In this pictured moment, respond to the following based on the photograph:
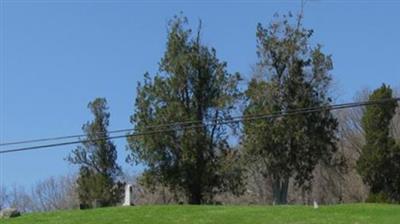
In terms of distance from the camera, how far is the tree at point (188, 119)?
40.5 meters

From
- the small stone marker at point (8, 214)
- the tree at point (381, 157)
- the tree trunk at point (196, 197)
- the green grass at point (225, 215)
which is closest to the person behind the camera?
the green grass at point (225, 215)

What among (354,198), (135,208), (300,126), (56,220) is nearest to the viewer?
(56,220)

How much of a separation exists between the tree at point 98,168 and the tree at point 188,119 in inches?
210

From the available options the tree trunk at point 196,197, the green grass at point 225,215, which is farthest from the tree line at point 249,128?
the green grass at point 225,215

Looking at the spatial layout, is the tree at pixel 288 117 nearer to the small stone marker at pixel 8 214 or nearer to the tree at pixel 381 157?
the tree at pixel 381 157

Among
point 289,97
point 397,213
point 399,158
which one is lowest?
point 397,213

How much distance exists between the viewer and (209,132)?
4150 centimetres

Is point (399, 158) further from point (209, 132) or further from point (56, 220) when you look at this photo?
point (56, 220)

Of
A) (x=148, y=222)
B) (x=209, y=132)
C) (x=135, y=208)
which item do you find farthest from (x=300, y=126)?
(x=148, y=222)

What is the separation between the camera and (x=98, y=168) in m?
47.2

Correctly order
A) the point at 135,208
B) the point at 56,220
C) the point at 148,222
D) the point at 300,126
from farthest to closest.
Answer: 1. the point at 300,126
2. the point at 135,208
3. the point at 56,220
4. the point at 148,222

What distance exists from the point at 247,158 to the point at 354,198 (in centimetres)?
1530

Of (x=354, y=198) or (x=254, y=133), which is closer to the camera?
(x=254, y=133)

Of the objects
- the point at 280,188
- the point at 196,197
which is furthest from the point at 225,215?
the point at 280,188
